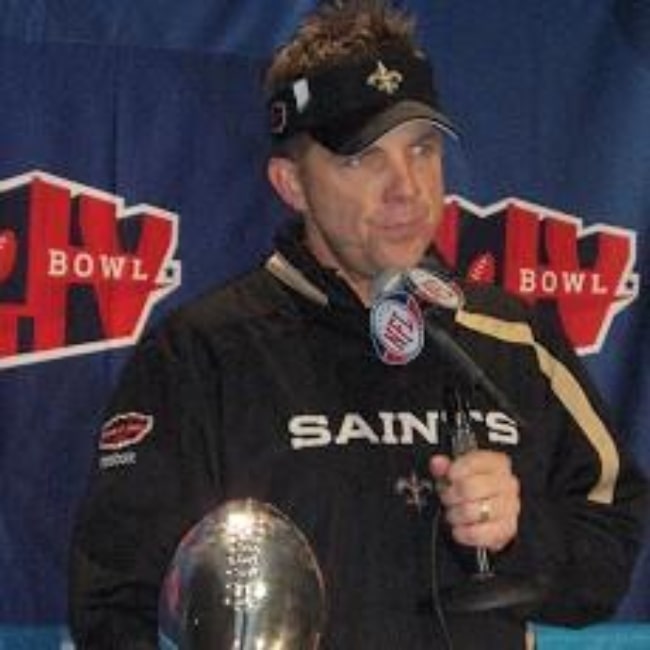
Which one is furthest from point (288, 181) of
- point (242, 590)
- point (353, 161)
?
point (242, 590)

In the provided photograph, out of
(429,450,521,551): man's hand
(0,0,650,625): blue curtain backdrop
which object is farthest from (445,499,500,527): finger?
(0,0,650,625): blue curtain backdrop

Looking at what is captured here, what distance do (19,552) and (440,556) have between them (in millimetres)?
832

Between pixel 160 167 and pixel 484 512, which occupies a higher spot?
pixel 160 167

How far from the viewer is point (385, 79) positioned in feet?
4.82

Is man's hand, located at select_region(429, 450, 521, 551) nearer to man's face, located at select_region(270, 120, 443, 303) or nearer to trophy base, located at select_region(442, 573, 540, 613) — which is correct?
trophy base, located at select_region(442, 573, 540, 613)

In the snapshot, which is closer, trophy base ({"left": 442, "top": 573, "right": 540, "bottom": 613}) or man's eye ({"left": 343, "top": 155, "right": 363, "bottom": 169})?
trophy base ({"left": 442, "top": 573, "right": 540, "bottom": 613})

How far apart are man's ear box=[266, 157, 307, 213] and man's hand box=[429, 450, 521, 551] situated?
0.48m

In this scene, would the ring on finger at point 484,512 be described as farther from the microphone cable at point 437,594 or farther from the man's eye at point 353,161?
the man's eye at point 353,161

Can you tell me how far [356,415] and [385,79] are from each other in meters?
0.36

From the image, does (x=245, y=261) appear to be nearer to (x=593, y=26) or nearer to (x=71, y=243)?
(x=71, y=243)

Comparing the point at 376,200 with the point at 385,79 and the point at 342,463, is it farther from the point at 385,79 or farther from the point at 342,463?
the point at 342,463

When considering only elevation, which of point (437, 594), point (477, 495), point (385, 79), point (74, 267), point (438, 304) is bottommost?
point (437, 594)

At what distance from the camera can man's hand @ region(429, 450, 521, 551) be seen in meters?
1.11

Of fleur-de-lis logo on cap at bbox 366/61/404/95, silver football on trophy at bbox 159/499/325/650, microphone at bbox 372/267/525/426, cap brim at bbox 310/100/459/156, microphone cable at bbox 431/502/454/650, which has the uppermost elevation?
fleur-de-lis logo on cap at bbox 366/61/404/95
